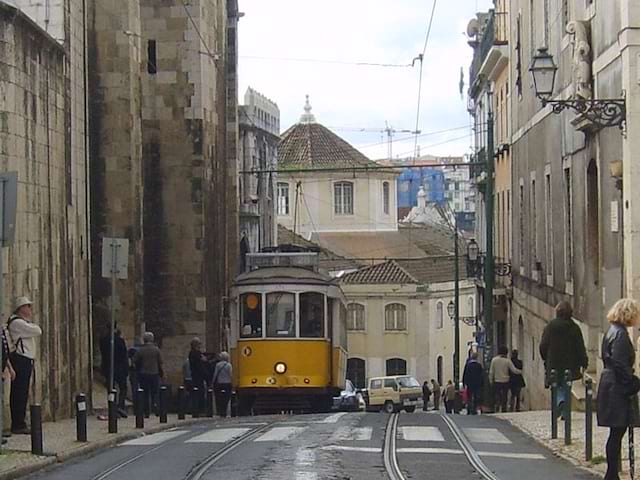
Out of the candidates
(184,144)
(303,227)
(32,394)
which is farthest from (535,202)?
(303,227)

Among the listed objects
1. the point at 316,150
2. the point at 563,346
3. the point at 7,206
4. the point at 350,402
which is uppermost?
the point at 316,150

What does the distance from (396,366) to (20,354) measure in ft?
173

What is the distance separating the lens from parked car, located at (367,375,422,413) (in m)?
48.8

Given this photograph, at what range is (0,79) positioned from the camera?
17.3 metres

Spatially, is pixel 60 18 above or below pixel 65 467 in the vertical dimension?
above

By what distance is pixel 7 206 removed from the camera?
1388 centimetres

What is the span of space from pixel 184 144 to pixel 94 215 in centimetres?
542

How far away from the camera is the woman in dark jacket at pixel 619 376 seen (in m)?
11.5

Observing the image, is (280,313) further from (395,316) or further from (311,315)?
(395,316)

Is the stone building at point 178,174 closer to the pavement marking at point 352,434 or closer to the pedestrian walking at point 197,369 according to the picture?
the pedestrian walking at point 197,369

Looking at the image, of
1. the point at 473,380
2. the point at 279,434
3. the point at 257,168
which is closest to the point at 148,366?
the point at 279,434

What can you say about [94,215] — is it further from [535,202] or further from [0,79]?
[0,79]

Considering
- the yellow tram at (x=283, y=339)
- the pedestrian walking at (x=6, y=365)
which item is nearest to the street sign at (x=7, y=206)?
the pedestrian walking at (x=6, y=365)

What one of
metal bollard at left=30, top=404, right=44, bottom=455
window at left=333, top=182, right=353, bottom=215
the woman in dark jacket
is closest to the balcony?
metal bollard at left=30, top=404, right=44, bottom=455
